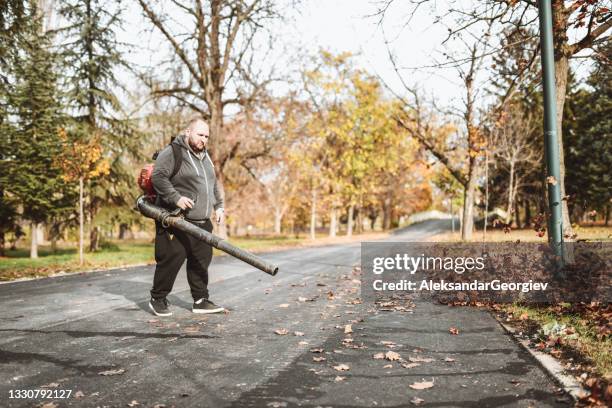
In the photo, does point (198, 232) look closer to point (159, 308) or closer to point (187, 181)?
point (187, 181)

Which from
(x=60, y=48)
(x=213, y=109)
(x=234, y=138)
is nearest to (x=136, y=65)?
(x=60, y=48)

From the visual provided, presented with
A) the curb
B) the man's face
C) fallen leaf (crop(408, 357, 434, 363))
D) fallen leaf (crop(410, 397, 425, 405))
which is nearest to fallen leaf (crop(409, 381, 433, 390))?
fallen leaf (crop(410, 397, 425, 405))

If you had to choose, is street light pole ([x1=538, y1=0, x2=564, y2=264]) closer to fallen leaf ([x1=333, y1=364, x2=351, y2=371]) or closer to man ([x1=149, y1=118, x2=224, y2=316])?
fallen leaf ([x1=333, y1=364, x2=351, y2=371])

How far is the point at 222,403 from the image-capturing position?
2.98 metres

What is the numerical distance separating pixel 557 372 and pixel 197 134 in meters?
4.26

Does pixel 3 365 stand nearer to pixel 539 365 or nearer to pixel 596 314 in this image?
pixel 539 365

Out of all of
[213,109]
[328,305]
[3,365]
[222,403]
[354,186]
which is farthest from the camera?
[354,186]

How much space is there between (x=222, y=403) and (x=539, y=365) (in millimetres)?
2515

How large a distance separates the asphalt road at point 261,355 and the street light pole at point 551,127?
133 centimetres

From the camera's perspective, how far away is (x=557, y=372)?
3.56 meters

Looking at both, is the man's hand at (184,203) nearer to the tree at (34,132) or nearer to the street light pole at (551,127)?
the street light pole at (551,127)

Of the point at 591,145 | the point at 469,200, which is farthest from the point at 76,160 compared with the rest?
the point at 591,145

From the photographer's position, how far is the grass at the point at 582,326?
3.73 m

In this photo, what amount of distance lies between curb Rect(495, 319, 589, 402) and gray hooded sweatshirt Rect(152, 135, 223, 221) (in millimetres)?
3681
